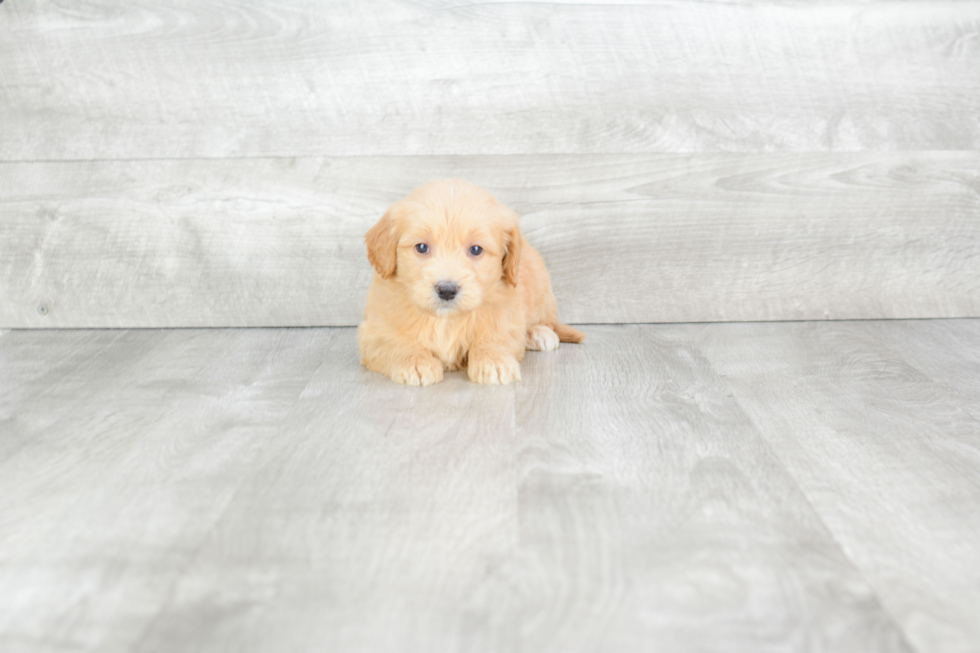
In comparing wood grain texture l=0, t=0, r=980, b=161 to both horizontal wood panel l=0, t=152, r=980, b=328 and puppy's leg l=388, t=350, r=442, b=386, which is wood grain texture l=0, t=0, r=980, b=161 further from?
puppy's leg l=388, t=350, r=442, b=386

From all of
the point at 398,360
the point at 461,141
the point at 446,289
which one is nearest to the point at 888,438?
the point at 446,289

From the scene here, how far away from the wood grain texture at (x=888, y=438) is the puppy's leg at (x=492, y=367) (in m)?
0.54

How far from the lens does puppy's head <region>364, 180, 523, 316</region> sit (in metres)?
1.76

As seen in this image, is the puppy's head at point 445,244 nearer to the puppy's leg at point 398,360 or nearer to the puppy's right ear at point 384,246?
the puppy's right ear at point 384,246

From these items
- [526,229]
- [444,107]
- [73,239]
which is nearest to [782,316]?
[526,229]

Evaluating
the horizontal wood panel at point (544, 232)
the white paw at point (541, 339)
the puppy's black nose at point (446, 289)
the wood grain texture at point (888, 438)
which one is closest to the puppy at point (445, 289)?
the puppy's black nose at point (446, 289)

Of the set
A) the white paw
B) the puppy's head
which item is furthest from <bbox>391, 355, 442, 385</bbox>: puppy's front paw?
the white paw

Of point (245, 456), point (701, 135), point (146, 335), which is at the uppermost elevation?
point (701, 135)

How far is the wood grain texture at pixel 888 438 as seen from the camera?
1.08m

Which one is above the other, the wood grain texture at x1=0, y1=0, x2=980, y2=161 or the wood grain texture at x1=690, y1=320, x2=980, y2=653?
the wood grain texture at x1=0, y1=0, x2=980, y2=161

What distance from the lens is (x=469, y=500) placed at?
4.24 ft

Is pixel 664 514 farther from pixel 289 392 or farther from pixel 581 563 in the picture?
pixel 289 392

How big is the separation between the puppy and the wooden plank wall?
0.56 meters

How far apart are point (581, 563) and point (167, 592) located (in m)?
0.57
